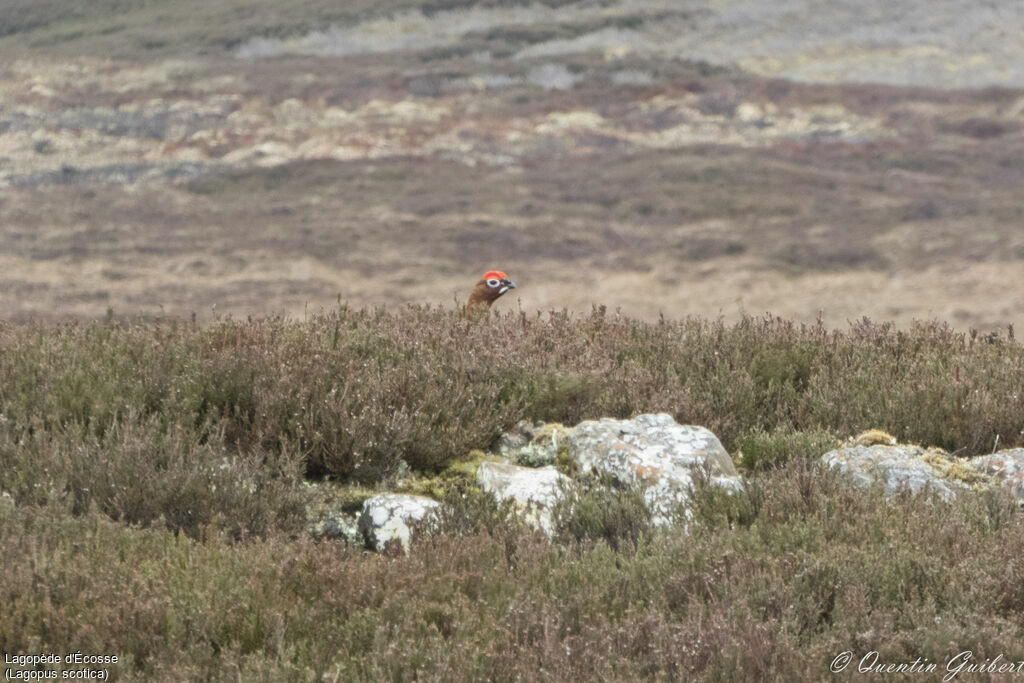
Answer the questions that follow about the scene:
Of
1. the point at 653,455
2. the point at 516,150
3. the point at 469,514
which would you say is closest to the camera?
the point at 469,514

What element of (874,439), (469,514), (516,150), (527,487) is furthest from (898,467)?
(516,150)

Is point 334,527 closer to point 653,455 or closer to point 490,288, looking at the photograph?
point 653,455

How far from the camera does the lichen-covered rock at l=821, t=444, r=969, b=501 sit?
4520mm

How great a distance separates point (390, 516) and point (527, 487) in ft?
2.03

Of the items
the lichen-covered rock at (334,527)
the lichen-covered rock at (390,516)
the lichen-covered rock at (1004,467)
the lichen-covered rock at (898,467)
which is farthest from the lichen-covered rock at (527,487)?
the lichen-covered rock at (1004,467)

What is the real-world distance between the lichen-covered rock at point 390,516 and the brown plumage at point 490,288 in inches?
138

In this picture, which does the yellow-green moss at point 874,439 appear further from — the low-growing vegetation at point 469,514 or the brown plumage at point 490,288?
the brown plumage at point 490,288

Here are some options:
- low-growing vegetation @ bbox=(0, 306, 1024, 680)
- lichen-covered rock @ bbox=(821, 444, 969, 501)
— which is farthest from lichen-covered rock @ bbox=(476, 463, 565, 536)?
lichen-covered rock @ bbox=(821, 444, 969, 501)

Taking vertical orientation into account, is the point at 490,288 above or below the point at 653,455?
below

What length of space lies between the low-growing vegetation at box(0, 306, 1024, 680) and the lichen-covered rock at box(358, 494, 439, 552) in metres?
0.17

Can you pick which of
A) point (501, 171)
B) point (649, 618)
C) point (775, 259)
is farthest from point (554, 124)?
point (649, 618)

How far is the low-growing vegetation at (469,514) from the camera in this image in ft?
10.2

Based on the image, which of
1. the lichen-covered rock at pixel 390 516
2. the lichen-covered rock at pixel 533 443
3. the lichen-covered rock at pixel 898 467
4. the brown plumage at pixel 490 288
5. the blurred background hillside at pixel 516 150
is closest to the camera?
the lichen-covered rock at pixel 390 516

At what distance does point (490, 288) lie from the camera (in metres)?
7.99
